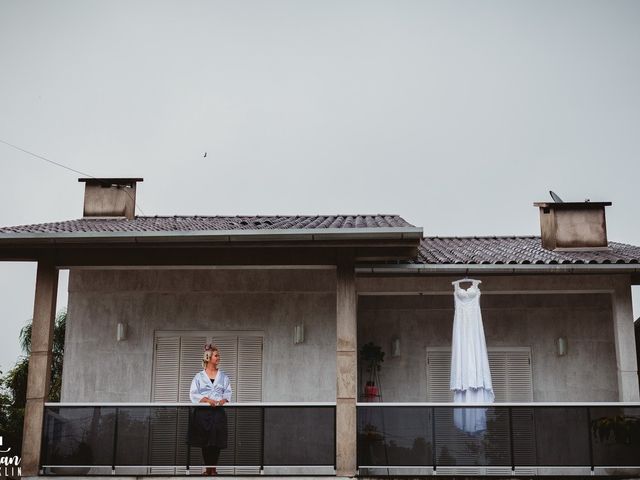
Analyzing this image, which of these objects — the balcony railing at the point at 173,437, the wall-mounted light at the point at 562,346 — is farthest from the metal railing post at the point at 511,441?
the wall-mounted light at the point at 562,346

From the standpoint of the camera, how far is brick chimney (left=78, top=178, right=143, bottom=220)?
1695 cm

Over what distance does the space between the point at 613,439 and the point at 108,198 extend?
34.2 ft

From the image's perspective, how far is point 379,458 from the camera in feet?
38.1

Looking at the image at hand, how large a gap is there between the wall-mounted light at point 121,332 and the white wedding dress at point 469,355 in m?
5.47

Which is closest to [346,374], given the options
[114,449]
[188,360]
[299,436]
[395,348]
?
[299,436]

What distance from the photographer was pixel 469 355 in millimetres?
12484

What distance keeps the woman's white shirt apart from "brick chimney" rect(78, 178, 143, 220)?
5852mm

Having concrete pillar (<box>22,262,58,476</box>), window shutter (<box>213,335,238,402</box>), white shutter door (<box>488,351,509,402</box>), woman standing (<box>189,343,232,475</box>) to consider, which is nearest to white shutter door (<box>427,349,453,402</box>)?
white shutter door (<box>488,351,509,402</box>)

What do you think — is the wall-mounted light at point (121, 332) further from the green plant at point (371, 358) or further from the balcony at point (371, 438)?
the green plant at point (371, 358)

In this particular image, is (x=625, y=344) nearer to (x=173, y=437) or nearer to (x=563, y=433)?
(x=563, y=433)

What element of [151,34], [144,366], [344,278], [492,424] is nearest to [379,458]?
[492,424]

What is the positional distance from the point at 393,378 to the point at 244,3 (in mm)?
35412

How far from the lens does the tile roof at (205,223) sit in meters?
13.3

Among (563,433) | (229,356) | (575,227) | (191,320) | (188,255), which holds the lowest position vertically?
(563,433)
